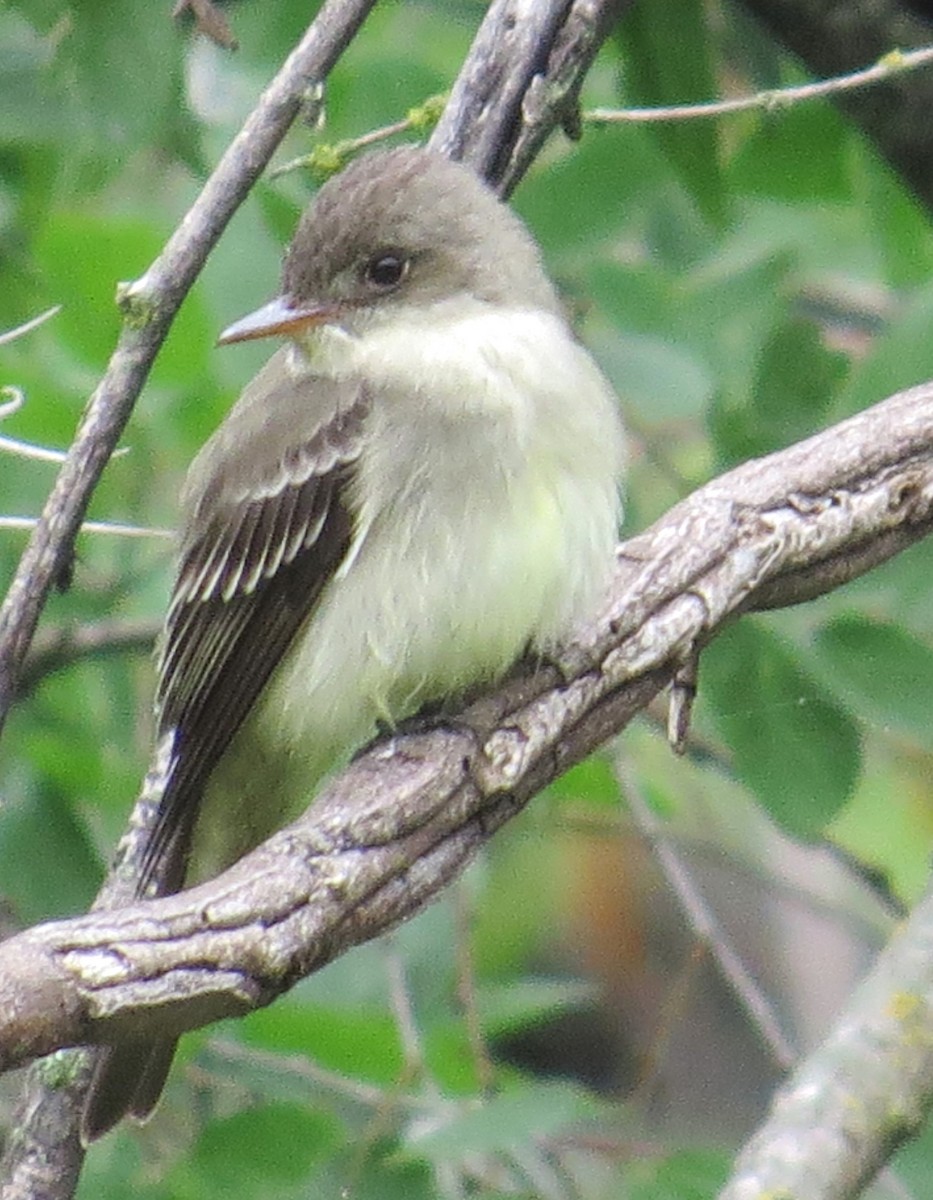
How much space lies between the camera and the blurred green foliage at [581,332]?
3791mm

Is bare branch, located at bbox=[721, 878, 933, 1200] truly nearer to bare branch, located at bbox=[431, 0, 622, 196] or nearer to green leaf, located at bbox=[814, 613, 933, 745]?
green leaf, located at bbox=[814, 613, 933, 745]

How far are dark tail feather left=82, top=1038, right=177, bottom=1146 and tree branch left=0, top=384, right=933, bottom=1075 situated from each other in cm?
62

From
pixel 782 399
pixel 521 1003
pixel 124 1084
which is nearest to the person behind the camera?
pixel 124 1084

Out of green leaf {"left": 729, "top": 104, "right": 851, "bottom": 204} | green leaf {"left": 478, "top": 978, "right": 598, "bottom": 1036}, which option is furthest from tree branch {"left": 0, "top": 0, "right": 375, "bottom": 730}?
green leaf {"left": 478, "top": 978, "right": 598, "bottom": 1036}

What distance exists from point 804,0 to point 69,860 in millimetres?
2066

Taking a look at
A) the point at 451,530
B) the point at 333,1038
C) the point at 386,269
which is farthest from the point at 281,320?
the point at 333,1038

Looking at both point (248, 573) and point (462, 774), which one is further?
point (248, 573)

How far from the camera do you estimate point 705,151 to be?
13.3 ft

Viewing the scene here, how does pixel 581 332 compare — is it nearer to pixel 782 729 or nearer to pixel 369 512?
pixel 782 729

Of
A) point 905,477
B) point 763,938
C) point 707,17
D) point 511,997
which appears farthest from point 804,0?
point 763,938

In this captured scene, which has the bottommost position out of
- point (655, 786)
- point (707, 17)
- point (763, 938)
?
point (763, 938)

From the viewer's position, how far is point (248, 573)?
359 cm

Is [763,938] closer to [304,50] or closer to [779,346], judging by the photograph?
[779,346]

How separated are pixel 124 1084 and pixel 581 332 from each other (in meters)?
1.82
